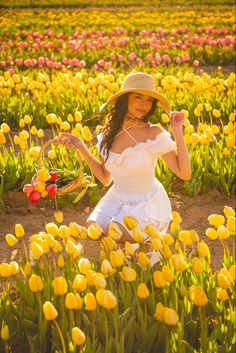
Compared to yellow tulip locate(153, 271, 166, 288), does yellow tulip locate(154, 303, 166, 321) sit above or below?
below

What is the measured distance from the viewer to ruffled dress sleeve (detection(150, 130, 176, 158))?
3.29 metres

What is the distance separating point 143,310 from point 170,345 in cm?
28

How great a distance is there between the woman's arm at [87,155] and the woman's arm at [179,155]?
0.44 meters

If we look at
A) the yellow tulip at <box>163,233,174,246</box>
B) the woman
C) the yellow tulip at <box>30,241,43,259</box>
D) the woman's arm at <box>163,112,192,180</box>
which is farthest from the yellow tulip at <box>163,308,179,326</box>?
the woman's arm at <box>163,112,192,180</box>

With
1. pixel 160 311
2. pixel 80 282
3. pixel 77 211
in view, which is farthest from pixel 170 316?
pixel 77 211

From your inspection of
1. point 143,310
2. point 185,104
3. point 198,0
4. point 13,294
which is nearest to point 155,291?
point 143,310

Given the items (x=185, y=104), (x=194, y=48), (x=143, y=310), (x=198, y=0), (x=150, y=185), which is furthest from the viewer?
(x=198, y=0)

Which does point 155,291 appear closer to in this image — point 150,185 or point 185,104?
point 150,185

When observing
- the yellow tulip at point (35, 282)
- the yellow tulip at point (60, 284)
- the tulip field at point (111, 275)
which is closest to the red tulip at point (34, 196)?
the tulip field at point (111, 275)

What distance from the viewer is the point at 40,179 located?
10.4ft

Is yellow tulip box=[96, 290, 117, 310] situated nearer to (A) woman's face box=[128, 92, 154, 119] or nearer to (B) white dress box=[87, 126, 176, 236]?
(B) white dress box=[87, 126, 176, 236]

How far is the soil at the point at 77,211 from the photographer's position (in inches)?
173

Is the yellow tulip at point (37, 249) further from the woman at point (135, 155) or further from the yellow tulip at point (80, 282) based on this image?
the woman at point (135, 155)

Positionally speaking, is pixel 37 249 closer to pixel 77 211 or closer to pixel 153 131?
pixel 153 131
